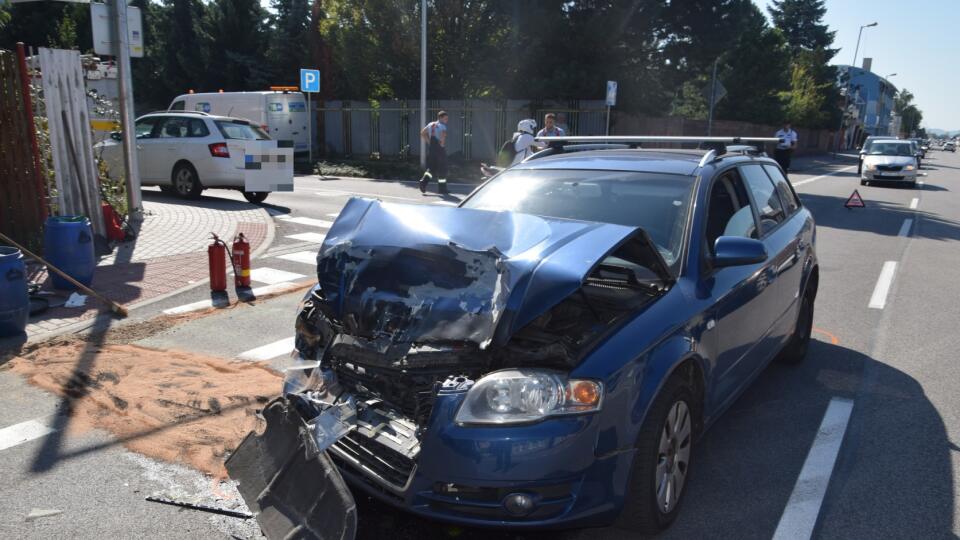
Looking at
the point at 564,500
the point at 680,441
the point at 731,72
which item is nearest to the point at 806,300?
the point at 680,441

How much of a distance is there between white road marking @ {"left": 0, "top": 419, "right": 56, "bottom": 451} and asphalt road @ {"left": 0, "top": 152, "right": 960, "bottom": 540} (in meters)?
0.07

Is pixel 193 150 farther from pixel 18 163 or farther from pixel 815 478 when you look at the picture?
pixel 815 478

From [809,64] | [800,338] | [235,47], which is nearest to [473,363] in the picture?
[800,338]

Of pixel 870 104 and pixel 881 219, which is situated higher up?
pixel 870 104

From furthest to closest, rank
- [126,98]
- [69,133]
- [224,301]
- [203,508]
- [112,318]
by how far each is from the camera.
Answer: [126,98] < [69,133] < [224,301] < [112,318] < [203,508]

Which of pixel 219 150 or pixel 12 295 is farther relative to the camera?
pixel 219 150

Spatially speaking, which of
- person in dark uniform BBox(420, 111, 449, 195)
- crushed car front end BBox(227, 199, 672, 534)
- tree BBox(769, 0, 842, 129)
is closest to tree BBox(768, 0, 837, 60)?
tree BBox(769, 0, 842, 129)

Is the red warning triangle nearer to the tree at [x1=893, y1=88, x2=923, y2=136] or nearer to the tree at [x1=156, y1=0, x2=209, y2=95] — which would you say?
the tree at [x1=156, y1=0, x2=209, y2=95]

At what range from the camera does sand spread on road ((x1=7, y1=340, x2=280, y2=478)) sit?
411 cm

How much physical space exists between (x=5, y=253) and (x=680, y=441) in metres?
5.76

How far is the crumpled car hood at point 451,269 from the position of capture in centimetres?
300

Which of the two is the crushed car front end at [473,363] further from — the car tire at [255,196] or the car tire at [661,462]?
the car tire at [255,196]

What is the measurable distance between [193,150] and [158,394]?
10.7m

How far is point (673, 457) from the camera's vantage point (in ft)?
10.7
